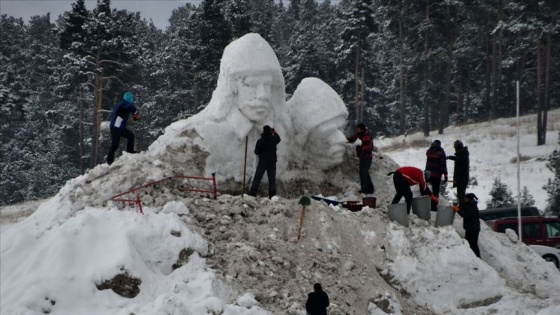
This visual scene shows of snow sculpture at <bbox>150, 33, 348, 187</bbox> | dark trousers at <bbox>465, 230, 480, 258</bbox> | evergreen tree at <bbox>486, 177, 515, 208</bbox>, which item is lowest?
evergreen tree at <bbox>486, 177, 515, 208</bbox>

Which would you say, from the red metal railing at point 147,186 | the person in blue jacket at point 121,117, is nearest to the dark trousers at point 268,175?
the red metal railing at point 147,186

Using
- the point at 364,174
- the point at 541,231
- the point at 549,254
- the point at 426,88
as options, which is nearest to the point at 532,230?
the point at 541,231

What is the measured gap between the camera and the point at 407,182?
1089 cm

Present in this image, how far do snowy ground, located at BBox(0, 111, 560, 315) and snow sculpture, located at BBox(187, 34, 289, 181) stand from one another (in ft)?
3.16

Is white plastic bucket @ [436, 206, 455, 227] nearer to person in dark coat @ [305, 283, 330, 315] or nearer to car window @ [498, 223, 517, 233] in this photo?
person in dark coat @ [305, 283, 330, 315]

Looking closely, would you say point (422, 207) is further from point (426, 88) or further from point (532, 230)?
point (426, 88)

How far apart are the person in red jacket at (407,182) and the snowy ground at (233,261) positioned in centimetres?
40

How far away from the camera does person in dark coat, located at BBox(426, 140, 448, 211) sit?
1180cm

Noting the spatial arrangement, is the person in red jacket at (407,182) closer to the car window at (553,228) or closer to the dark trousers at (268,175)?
the dark trousers at (268,175)

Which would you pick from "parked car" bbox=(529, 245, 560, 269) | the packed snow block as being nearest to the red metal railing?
the packed snow block

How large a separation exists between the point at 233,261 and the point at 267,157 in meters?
3.02

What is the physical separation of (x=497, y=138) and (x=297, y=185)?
73.4 ft

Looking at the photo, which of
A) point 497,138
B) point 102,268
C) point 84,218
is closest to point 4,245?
point 84,218

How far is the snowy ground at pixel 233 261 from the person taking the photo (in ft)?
25.1
